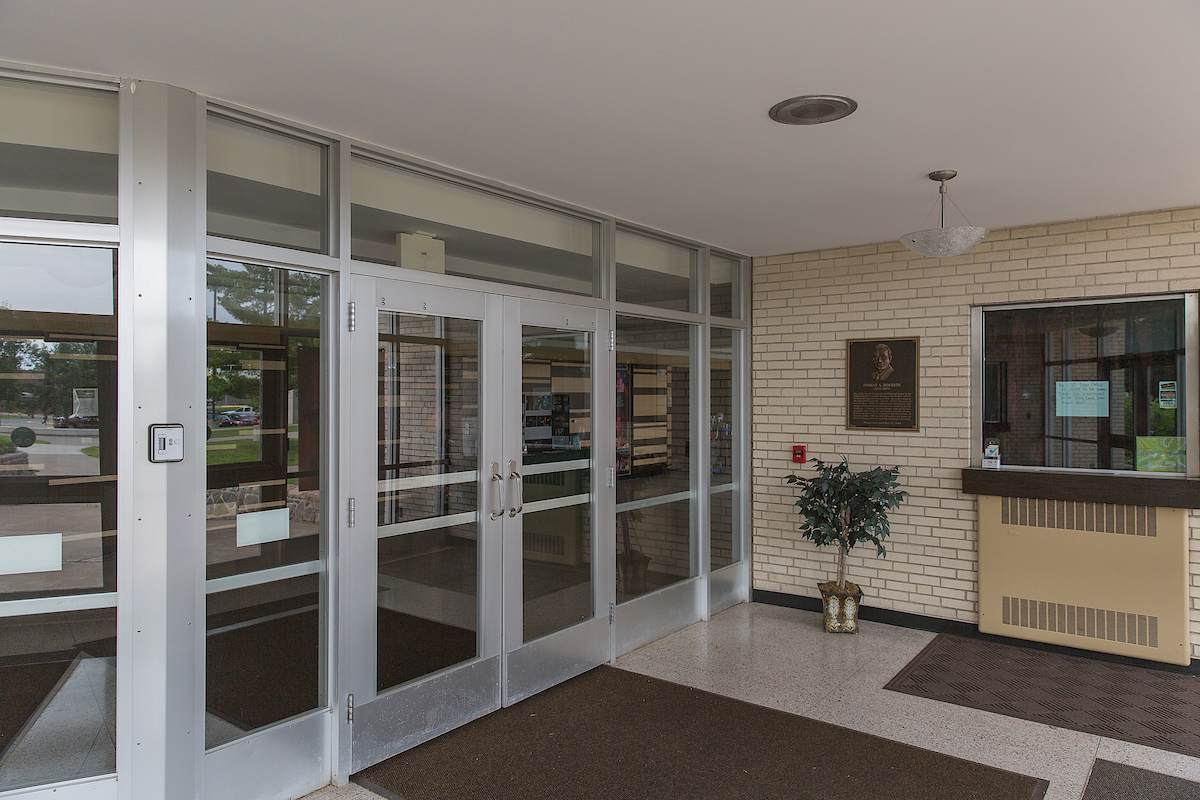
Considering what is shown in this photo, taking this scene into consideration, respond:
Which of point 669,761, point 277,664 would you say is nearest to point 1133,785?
point 669,761

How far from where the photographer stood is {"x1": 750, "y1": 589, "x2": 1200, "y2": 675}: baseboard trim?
178 inches

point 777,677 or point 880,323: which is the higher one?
point 880,323

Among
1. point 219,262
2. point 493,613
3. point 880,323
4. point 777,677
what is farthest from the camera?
point 880,323

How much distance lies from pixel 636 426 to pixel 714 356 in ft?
3.39

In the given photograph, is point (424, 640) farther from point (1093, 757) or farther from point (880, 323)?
point (880, 323)

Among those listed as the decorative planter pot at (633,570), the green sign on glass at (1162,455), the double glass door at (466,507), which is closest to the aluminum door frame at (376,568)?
the double glass door at (466,507)

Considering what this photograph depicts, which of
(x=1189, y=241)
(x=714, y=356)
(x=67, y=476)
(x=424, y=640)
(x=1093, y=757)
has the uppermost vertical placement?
(x=1189, y=241)

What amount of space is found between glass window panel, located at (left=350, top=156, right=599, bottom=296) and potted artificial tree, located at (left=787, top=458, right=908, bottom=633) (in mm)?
2139

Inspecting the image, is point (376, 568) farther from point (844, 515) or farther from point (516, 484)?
point (844, 515)

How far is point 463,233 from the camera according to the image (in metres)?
3.80

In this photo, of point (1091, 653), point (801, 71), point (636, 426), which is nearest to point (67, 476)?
point (801, 71)

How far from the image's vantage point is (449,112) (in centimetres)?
294

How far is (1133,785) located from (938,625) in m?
2.09

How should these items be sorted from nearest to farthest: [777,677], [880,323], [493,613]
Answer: [493,613], [777,677], [880,323]
